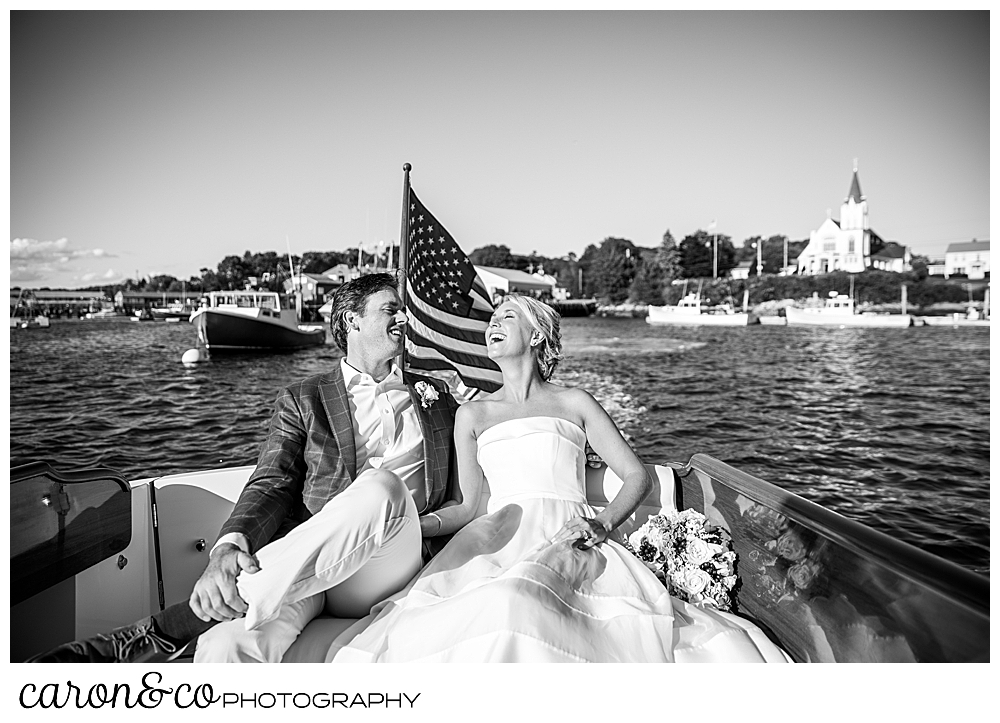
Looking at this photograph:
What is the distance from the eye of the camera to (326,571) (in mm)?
1590

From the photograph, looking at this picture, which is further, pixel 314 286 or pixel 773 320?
pixel 773 320

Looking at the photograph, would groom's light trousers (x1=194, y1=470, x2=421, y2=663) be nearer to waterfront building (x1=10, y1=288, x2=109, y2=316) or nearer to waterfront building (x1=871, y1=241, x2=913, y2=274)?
waterfront building (x1=10, y1=288, x2=109, y2=316)

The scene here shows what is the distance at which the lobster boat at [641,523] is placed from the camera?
4.53 feet

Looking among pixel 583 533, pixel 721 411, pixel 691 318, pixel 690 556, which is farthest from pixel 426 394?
pixel 691 318

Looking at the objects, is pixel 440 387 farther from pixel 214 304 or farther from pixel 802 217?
pixel 802 217

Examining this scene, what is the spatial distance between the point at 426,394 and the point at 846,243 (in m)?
59.8

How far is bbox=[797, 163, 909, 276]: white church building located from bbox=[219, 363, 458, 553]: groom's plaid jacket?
57.9m

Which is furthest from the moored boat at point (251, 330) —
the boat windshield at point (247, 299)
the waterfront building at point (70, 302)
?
the waterfront building at point (70, 302)

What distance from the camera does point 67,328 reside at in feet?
125

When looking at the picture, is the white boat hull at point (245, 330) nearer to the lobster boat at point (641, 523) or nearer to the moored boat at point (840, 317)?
the lobster boat at point (641, 523)

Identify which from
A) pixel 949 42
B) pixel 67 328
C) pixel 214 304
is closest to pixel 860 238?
pixel 214 304

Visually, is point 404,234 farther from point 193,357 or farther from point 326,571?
point 193,357

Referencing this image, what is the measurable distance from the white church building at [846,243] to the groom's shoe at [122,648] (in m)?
58.7

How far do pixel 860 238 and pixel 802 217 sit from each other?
24.8 ft
